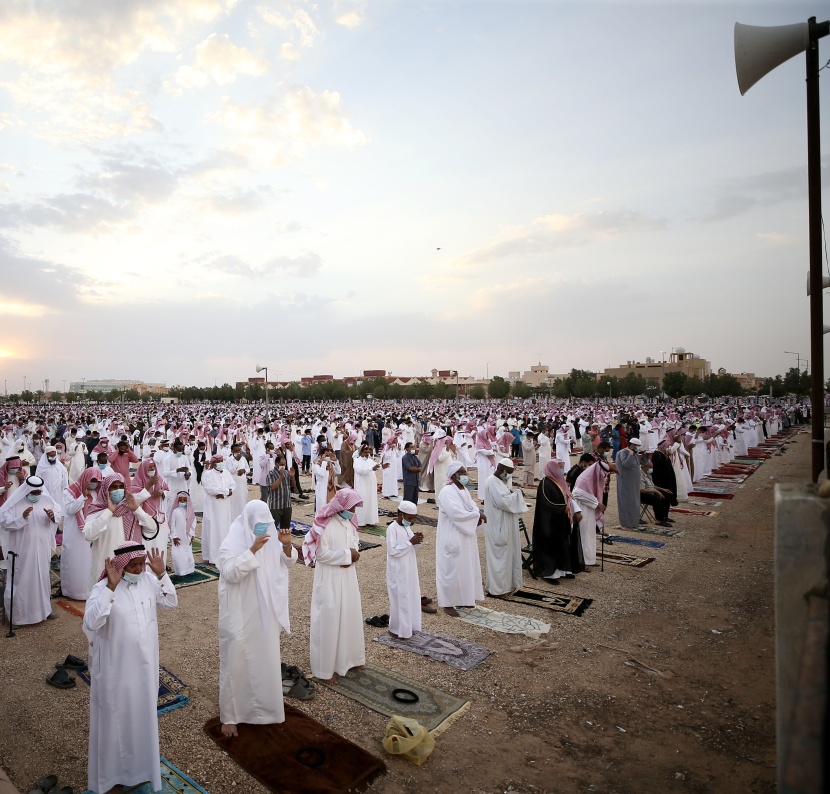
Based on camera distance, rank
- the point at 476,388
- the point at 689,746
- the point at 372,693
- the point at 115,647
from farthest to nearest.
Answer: the point at 476,388
the point at 372,693
the point at 689,746
the point at 115,647

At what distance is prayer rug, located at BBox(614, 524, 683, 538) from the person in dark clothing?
3.40 metres

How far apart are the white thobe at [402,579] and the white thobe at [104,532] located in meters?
2.48

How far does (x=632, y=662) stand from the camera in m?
5.41

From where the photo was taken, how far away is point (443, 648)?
18.6ft

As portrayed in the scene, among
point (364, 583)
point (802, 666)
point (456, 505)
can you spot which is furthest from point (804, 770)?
point (364, 583)

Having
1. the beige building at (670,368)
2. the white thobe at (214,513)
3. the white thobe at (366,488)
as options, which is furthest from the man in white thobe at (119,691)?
the beige building at (670,368)

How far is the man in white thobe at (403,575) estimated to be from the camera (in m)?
5.79

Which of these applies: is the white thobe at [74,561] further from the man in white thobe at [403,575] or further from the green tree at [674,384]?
the green tree at [674,384]

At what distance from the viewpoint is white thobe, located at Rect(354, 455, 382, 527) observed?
1148cm

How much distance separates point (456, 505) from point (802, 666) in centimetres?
513

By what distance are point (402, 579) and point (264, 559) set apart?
1.82 meters

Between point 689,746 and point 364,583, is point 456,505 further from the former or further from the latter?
point 689,746

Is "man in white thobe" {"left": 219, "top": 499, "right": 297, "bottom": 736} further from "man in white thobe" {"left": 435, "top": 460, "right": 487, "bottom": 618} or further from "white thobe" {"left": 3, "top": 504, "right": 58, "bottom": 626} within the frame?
"white thobe" {"left": 3, "top": 504, "right": 58, "bottom": 626}

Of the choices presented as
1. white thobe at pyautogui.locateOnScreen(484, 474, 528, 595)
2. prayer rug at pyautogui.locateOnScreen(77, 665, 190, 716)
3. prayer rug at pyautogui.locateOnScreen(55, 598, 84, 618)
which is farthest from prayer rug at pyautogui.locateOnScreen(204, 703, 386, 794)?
white thobe at pyautogui.locateOnScreen(484, 474, 528, 595)
